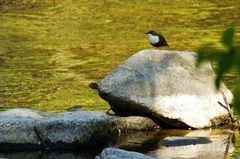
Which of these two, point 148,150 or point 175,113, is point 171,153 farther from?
point 175,113

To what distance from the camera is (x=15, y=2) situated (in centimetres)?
2852

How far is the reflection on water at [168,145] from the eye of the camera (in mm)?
8102

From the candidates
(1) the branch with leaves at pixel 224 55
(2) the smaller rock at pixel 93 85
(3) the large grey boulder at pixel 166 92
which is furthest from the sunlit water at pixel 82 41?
(1) the branch with leaves at pixel 224 55

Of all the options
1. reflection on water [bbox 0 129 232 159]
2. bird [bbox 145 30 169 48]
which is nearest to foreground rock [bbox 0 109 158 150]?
reflection on water [bbox 0 129 232 159]

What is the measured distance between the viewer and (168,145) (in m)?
8.54

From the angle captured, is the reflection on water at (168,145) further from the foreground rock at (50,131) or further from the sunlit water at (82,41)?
the foreground rock at (50,131)

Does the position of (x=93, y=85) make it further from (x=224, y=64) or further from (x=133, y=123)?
(x=224, y=64)

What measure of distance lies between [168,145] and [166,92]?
107cm

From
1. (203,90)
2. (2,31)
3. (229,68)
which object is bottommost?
(2,31)

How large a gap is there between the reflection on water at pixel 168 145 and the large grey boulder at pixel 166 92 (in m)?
0.24

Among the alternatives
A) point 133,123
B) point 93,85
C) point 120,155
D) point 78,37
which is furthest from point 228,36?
point 78,37

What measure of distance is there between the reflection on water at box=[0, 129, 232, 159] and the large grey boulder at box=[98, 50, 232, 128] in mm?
239

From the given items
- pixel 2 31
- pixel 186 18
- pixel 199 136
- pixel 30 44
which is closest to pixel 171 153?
pixel 199 136

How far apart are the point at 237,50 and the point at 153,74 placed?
26.7 feet
